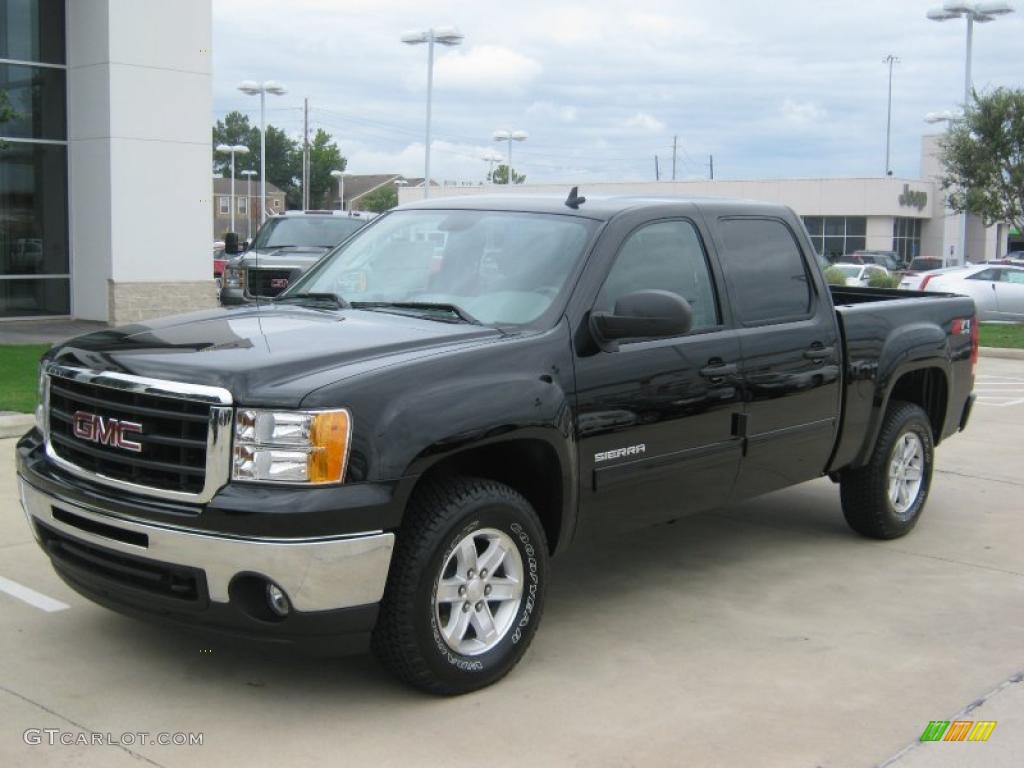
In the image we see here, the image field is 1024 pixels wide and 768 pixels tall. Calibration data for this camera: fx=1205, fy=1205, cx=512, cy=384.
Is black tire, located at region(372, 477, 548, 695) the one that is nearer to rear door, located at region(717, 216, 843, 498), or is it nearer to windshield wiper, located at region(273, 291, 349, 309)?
windshield wiper, located at region(273, 291, 349, 309)

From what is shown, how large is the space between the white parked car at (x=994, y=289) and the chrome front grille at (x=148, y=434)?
79.5 ft

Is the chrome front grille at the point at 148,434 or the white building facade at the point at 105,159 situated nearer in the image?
the chrome front grille at the point at 148,434

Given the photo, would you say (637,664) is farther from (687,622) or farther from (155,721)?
(155,721)

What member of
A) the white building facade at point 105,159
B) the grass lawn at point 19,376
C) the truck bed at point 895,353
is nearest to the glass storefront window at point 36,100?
the white building facade at point 105,159

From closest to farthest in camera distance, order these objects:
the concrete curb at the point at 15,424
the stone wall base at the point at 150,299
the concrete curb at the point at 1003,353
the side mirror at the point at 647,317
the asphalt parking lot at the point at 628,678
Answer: the asphalt parking lot at the point at 628,678 < the side mirror at the point at 647,317 < the concrete curb at the point at 15,424 < the stone wall base at the point at 150,299 < the concrete curb at the point at 1003,353

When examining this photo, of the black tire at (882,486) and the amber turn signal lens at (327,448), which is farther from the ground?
the amber turn signal lens at (327,448)

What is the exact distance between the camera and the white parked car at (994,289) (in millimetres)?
Result: 26203

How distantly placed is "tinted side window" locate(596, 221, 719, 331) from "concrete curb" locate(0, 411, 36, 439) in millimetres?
5973

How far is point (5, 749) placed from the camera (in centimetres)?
394

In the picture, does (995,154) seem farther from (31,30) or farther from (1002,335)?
(31,30)

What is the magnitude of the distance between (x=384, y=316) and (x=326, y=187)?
124 metres

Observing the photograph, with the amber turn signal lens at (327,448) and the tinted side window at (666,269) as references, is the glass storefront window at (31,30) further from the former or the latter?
the amber turn signal lens at (327,448)

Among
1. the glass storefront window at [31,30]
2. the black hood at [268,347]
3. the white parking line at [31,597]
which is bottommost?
the white parking line at [31,597]

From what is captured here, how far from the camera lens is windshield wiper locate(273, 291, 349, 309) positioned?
5.43 metres
